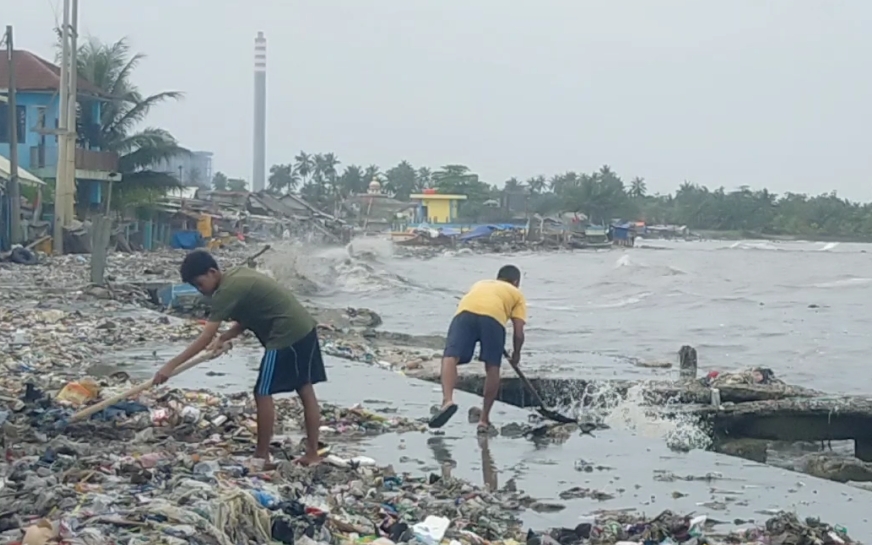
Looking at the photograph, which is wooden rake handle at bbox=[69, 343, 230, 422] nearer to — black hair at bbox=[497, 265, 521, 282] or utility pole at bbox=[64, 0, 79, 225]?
black hair at bbox=[497, 265, 521, 282]

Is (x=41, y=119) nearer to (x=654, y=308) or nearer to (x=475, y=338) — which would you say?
(x=654, y=308)

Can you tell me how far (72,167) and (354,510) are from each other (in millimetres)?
30558

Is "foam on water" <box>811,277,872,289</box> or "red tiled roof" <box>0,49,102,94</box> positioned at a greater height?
"red tiled roof" <box>0,49,102,94</box>

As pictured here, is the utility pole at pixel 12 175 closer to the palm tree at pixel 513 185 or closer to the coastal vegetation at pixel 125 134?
the coastal vegetation at pixel 125 134

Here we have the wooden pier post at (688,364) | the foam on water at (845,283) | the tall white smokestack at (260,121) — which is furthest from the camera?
the tall white smokestack at (260,121)

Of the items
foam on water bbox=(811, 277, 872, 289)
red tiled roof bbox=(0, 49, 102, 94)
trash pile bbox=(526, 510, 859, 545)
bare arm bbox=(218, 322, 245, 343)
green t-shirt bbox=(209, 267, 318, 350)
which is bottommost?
foam on water bbox=(811, 277, 872, 289)

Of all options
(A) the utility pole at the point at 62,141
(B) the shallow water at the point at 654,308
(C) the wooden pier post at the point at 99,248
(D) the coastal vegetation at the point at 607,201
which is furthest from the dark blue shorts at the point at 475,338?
(D) the coastal vegetation at the point at 607,201

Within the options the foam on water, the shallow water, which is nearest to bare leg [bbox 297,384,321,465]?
the shallow water

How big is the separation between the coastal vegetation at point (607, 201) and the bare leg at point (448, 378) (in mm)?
95748

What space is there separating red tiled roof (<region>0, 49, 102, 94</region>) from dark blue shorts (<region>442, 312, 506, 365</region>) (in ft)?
111

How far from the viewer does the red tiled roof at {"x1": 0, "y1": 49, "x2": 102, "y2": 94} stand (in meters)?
42.2

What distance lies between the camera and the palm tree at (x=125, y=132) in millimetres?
42438

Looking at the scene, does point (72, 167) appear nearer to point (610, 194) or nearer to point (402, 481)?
point (402, 481)

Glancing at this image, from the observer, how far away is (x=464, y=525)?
20.9 ft
